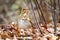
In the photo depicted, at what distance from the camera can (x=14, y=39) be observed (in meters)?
3.15

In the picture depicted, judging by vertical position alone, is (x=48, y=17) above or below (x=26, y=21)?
above

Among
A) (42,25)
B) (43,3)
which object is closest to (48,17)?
(42,25)

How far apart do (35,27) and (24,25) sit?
35 centimetres

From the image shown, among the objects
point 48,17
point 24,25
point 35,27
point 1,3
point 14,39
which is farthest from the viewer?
point 1,3

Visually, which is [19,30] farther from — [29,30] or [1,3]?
[1,3]

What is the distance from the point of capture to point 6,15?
484 cm

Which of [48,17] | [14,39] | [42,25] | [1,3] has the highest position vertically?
[1,3]

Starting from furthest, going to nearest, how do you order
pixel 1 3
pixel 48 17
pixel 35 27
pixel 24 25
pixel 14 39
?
pixel 1 3, pixel 48 17, pixel 24 25, pixel 35 27, pixel 14 39

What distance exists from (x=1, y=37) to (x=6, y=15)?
1.68 metres

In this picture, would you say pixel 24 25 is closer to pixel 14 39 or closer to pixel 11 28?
pixel 11 28

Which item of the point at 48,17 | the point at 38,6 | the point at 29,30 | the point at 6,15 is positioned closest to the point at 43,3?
the point at 38,6

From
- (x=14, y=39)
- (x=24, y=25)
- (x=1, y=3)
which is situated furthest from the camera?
(x=1, y=3)

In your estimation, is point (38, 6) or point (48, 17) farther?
point (48, 17)

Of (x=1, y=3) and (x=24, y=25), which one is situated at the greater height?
(x=1, y=3)
